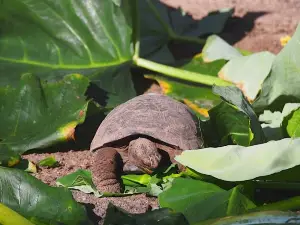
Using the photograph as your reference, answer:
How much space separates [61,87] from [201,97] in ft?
2.07

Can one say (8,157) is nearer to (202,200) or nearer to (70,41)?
(202,200)

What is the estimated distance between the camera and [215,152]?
1.84m

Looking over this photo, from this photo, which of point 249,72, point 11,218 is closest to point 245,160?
point 11,218

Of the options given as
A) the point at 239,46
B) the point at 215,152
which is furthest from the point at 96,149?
the point at 239,46

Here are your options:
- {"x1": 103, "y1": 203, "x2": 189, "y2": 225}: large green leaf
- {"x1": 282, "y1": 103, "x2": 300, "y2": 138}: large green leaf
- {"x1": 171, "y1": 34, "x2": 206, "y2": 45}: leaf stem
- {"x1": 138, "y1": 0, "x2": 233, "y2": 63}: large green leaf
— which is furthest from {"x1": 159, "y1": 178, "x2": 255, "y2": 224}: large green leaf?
{"x1": 171, "y1": 34, "x2": 206, "y2": 45}: leaf stem

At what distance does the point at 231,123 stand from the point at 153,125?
24cm

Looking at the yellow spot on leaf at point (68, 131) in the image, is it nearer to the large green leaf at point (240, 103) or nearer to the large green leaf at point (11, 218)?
the large green leaf at point (240, 103)

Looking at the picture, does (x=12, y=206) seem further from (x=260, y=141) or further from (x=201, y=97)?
(x=201, y=97)

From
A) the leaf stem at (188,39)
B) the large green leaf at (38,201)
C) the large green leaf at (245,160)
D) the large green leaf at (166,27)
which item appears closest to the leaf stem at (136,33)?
the large green leaf at (166,27)

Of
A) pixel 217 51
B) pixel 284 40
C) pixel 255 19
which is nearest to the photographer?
pixel 217 51

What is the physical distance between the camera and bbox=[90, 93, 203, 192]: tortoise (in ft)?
6.64

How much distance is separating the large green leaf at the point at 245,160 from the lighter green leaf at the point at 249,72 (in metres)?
0.72

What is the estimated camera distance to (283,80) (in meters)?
2.27

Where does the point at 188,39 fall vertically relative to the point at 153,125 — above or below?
below
